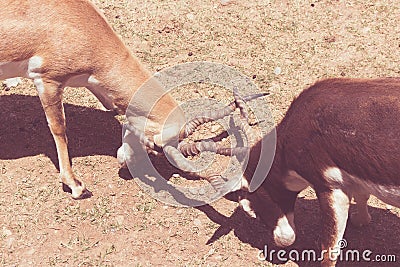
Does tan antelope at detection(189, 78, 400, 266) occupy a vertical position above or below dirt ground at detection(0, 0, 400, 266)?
above

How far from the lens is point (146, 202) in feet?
19.3

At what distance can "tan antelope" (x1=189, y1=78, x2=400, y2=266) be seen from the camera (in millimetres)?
4277

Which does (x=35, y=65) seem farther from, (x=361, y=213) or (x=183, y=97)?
(x=361, y=213)

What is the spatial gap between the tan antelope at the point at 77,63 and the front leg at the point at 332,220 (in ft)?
5.11

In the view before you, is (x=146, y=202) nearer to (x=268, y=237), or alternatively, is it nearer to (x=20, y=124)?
(x=268, y=237)

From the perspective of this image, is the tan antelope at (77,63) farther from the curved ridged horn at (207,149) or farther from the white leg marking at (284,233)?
the white leg marking at (284,233)

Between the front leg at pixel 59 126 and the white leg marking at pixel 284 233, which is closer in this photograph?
the white leg marking at pixel 284 233

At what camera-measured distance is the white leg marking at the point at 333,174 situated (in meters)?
4.51

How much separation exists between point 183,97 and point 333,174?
3.00 m

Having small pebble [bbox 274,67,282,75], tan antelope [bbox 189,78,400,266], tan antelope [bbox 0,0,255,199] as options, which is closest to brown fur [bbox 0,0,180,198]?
tan antelope [bbox 0,0,255,199]

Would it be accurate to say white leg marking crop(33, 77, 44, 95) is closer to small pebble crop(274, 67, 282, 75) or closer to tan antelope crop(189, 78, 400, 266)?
tan antelope crop(189, 78, 400, 266)

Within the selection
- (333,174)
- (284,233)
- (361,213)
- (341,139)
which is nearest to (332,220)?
(333,174)

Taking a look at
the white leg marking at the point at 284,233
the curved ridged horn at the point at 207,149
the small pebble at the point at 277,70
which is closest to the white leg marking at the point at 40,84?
the curved ridged horn at the point at 207,149

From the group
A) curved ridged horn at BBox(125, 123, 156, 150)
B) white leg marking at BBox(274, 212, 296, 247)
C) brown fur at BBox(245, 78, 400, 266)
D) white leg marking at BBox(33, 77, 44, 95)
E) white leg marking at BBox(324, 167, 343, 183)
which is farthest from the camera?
A: white leg marking at BBox(33, 77, 44, 95)
